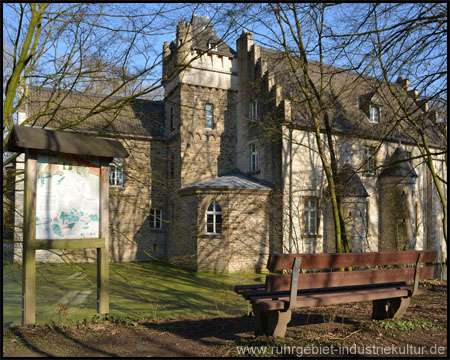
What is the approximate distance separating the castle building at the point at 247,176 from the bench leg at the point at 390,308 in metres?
10.8

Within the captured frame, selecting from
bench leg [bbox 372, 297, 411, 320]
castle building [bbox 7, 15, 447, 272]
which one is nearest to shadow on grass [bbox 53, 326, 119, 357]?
bench leg [bbox 372, 297, 411, 320]

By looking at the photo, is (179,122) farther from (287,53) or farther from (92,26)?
(92,26)

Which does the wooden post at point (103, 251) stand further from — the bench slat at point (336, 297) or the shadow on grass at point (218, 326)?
the bench slat at point (336, 297)

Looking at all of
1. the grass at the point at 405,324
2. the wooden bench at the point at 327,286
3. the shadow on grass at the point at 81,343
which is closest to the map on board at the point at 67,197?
the shadow on grass at the point at 81,343

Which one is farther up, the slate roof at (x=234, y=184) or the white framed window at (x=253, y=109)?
the white framed window at (x=253, y=109)

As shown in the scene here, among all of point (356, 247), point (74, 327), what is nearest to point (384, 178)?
point (356, 247)

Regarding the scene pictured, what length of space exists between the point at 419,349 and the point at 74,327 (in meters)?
4.18

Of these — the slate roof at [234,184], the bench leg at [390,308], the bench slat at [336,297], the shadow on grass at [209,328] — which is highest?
the slate roof at [234,184]

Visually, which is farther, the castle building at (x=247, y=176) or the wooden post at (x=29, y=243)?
the castle building at (x=247, y=176)

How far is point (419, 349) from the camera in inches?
172

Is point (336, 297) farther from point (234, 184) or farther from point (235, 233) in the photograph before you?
point (234, 184)

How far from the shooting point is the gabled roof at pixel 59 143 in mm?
5004

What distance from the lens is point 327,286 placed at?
4938 mm

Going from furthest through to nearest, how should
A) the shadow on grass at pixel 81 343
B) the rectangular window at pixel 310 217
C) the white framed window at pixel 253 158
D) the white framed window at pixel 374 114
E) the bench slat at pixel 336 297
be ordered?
the white framed window at pixel 374 114 < the white framed window at pixel 253 158 < the rectangular window at pixel 310 217 < the bench slat at pixel 336 297 < the shadow on grass at pixel 81 343
